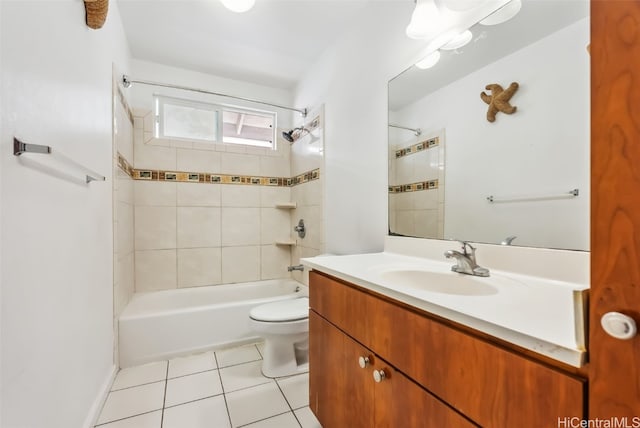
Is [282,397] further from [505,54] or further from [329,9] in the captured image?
[329,9]

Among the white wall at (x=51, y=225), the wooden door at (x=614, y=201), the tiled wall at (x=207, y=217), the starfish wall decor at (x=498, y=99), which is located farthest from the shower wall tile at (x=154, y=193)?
the wooden door at (x=614, y=201)

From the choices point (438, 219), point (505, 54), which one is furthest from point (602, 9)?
point (438, 219)

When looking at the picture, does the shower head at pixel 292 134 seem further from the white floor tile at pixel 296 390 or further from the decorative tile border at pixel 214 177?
the white floor tile at pixel 296 390

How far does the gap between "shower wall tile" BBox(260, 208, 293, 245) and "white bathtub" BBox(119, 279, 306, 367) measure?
0.68 metres

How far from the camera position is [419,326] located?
2.23 ft

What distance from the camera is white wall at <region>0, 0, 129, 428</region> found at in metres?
0.73

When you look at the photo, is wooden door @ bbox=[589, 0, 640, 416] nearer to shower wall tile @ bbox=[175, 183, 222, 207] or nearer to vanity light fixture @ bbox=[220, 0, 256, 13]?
vanity light fixture @ bbox=[220, 0, 256, 13]

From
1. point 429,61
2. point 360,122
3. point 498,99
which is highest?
point 429,61

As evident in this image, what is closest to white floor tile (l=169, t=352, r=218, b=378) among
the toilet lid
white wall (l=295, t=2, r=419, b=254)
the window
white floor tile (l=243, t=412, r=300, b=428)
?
the toilet lid

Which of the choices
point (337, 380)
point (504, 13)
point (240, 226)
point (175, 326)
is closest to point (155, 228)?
point (240, 226)

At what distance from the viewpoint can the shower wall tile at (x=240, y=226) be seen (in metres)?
2.69

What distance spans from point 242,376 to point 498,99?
1.99 m

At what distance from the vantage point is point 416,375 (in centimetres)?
69

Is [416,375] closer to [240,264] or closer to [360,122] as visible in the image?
[360,122]
